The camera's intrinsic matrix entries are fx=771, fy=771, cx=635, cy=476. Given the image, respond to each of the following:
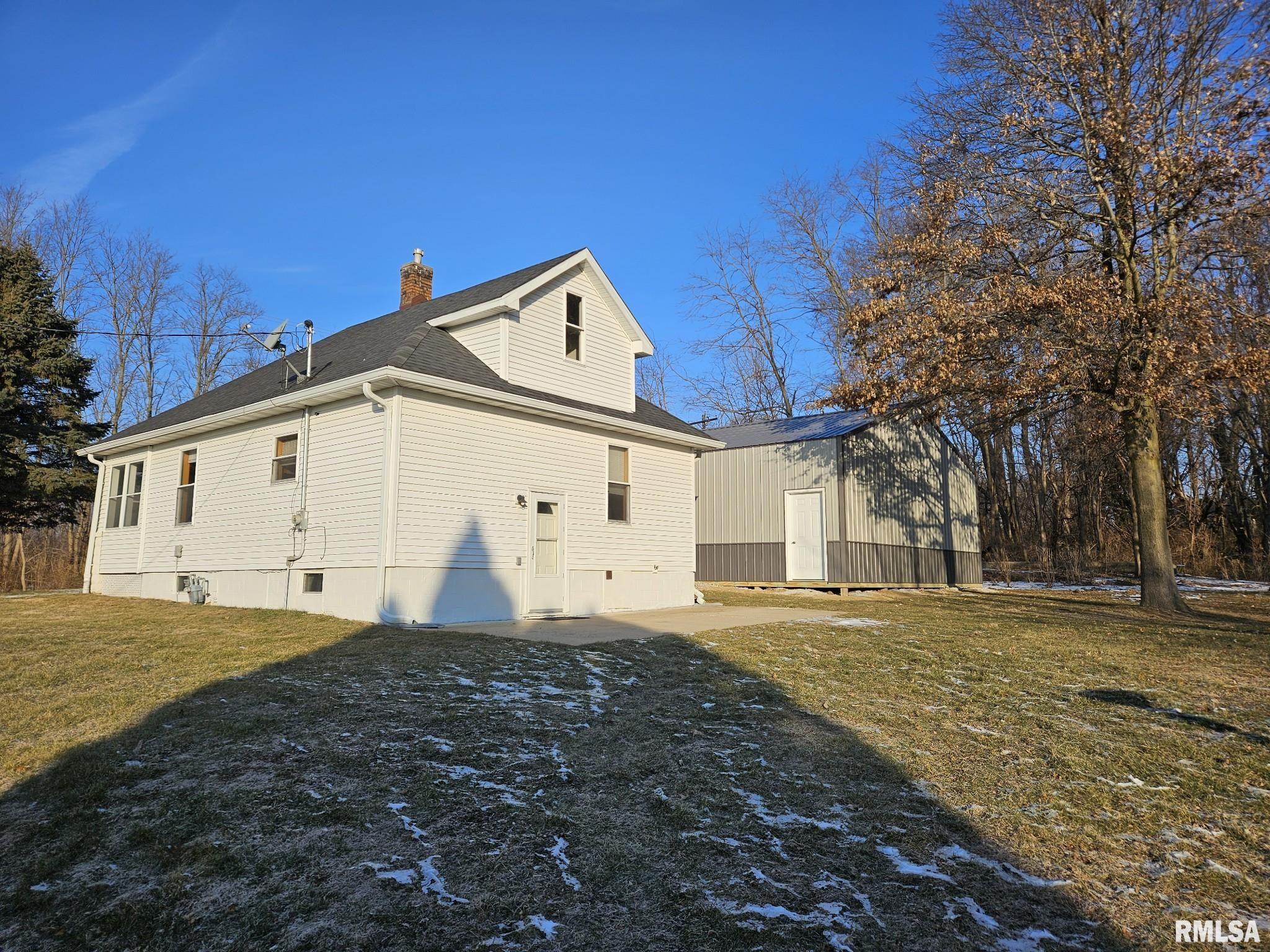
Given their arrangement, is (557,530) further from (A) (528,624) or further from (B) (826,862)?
(B) (826,862)

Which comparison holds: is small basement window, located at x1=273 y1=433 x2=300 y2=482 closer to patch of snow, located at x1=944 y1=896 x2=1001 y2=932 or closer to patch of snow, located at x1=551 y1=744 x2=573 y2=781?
patch of snow, located at x1=551 y1=744 x2=573 y2=781

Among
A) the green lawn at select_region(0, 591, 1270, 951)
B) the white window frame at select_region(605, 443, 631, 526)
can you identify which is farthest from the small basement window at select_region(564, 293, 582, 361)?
the green lawn at select_region(0, 591, 1270, 951)

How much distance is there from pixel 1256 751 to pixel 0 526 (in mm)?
26907

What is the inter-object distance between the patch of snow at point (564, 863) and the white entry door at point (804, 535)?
54.1ft

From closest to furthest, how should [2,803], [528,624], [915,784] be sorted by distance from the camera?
[2,803], [915,784], [528,624]

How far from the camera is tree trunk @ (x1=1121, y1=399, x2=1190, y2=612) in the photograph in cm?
1415

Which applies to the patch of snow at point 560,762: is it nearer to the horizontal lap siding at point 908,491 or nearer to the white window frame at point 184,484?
the white window frame at point 184,484

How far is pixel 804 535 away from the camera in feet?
66.0

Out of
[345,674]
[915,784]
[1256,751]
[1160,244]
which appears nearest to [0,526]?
[345,674]

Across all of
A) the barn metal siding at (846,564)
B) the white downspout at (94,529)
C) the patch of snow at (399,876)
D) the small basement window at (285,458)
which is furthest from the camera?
the barn metal siding at (846,564)

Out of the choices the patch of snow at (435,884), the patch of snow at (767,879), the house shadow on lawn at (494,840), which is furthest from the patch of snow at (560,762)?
the patch of snow at (767,879)

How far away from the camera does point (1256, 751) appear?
540 cm

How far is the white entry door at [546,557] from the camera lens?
40.9ft

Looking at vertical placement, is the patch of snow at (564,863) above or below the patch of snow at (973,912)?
above
